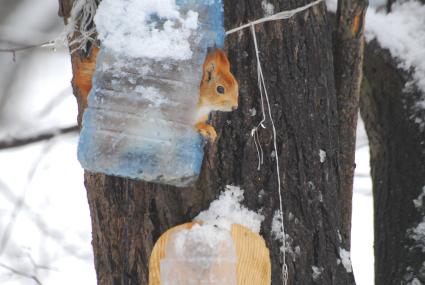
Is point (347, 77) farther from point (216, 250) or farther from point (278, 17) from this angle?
point (216, 250)

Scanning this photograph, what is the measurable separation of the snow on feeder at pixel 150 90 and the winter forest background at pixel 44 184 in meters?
2.28

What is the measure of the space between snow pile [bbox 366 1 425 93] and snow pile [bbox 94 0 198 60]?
36.1 inches

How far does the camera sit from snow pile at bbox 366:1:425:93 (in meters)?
2.01

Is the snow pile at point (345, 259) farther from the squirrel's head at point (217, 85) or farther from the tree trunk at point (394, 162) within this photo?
the squirrel's head at point (217, 85)

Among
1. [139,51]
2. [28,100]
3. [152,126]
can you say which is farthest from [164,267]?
[28,100]

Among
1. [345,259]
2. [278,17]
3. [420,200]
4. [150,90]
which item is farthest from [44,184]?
[150,90]

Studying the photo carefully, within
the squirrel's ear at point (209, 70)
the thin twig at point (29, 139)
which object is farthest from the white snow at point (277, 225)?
the thin twig at point (29, 139)

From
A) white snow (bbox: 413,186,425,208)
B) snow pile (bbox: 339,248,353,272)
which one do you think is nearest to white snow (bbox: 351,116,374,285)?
white snow (bbox: 413,186,425,208)

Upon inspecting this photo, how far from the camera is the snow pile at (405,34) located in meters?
2.01

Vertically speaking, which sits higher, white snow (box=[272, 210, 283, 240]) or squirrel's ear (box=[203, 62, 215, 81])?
squirrel's ear (box=[203, 62, 215, 81])

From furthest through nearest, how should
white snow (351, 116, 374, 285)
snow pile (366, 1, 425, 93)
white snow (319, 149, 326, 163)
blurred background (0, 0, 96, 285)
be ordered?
white snow (351, 116, 374, 285)
blurred background (0, 0, 96, 285)
snow pile (366, 1, 425, 93)
white snow (319, 149, 326, 163)

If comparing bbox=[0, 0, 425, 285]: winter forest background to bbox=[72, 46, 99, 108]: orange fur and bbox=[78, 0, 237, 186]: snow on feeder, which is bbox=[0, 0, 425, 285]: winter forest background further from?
bbox=[78, 0, 237, 186]: snow on feeder

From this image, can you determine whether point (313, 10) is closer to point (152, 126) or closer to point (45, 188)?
point (152, 126)

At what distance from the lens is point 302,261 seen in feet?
5.00
